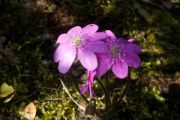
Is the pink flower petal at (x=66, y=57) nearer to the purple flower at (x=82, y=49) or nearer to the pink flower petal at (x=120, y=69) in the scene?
the purple flower at (x=82, y=49)

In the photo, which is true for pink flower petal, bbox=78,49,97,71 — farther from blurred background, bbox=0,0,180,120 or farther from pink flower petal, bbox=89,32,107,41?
blurred background, bbox=0,0,180,120

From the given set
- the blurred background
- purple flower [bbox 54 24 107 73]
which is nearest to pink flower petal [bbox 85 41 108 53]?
purple flower [bbox 54 24 107 73]

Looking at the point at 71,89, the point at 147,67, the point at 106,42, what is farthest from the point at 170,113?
the point at 106,42

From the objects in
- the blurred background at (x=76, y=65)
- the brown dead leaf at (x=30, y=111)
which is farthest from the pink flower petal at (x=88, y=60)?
the brown dead leaf at (x=30, y=111)

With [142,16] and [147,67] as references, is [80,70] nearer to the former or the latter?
[147,67]

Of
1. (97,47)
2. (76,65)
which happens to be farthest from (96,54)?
(76,65)

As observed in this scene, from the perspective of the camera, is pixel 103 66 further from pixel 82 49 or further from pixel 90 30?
pixel 90 30
